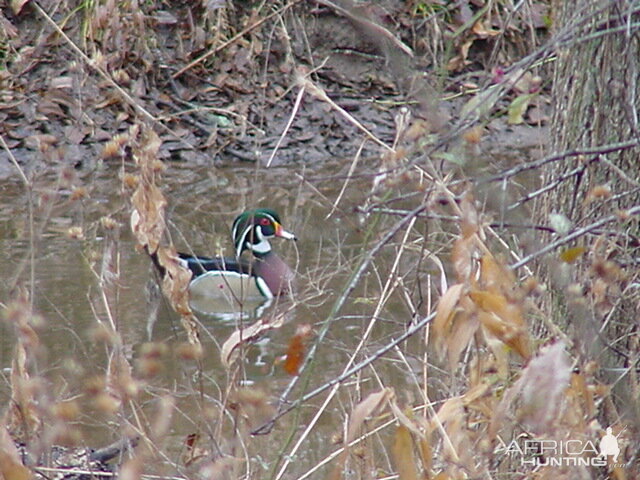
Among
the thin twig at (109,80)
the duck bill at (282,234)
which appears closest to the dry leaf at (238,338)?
the thin twig at (109,80)

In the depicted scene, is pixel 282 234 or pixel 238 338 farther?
pixel 282 234

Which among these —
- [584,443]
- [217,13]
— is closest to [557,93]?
[584,443]

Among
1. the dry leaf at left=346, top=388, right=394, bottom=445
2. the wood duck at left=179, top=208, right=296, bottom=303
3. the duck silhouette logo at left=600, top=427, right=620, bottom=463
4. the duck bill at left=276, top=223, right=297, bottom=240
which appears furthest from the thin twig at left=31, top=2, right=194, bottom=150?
the duck bill at left=276, top=223, right=297, bottom=240

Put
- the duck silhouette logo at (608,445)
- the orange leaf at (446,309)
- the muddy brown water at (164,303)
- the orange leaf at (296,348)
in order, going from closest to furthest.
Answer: the orange leaf at (446,309) → the duck silhouette logo at (608,445) → the orange leaf at (296,348) → the muddy brown water at (164,303)

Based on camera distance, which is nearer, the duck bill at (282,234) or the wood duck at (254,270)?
the wood duck at (254,270)

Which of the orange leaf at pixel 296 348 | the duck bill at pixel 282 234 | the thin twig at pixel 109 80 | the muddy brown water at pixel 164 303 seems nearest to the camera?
the orange leaf at pixel 296 348

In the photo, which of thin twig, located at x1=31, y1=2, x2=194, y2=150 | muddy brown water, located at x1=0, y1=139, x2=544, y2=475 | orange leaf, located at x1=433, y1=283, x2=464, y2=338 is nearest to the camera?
orange leaf, located at x1=433, y1=283, x2=464, y2=338

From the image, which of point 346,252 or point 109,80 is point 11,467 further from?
point 346,252

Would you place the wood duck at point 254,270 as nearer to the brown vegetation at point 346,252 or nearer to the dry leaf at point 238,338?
the brown vegetation at point 346,252

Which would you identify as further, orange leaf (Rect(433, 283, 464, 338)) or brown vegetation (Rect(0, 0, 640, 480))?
brown vegetation (Rect(0, 0, 640, 480))

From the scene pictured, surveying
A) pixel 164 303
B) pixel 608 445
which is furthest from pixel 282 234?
pixel 608 445

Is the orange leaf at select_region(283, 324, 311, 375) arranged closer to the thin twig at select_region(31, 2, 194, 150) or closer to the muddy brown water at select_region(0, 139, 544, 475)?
the muddy brown water at select_region(0, 139, 544, 475)

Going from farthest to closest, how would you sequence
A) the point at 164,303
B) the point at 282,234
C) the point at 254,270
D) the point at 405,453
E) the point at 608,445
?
the point at 282,234 → the point at 254,270 → the point at 164,303 → the point at 608,445 → the point at 405,453

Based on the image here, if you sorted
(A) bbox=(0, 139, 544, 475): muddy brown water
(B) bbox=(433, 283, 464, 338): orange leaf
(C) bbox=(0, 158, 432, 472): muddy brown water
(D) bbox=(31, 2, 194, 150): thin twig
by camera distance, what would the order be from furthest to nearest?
(C) bbox=(0, 158, 432, 472): muddy brown water, (A) bbox=(0, 139, 544, 475): muddy brown water, (D) bbox=(31, 2, 194, 150): thin twig, (B) bbox=(433, 283, 464, 338): orange leaf
